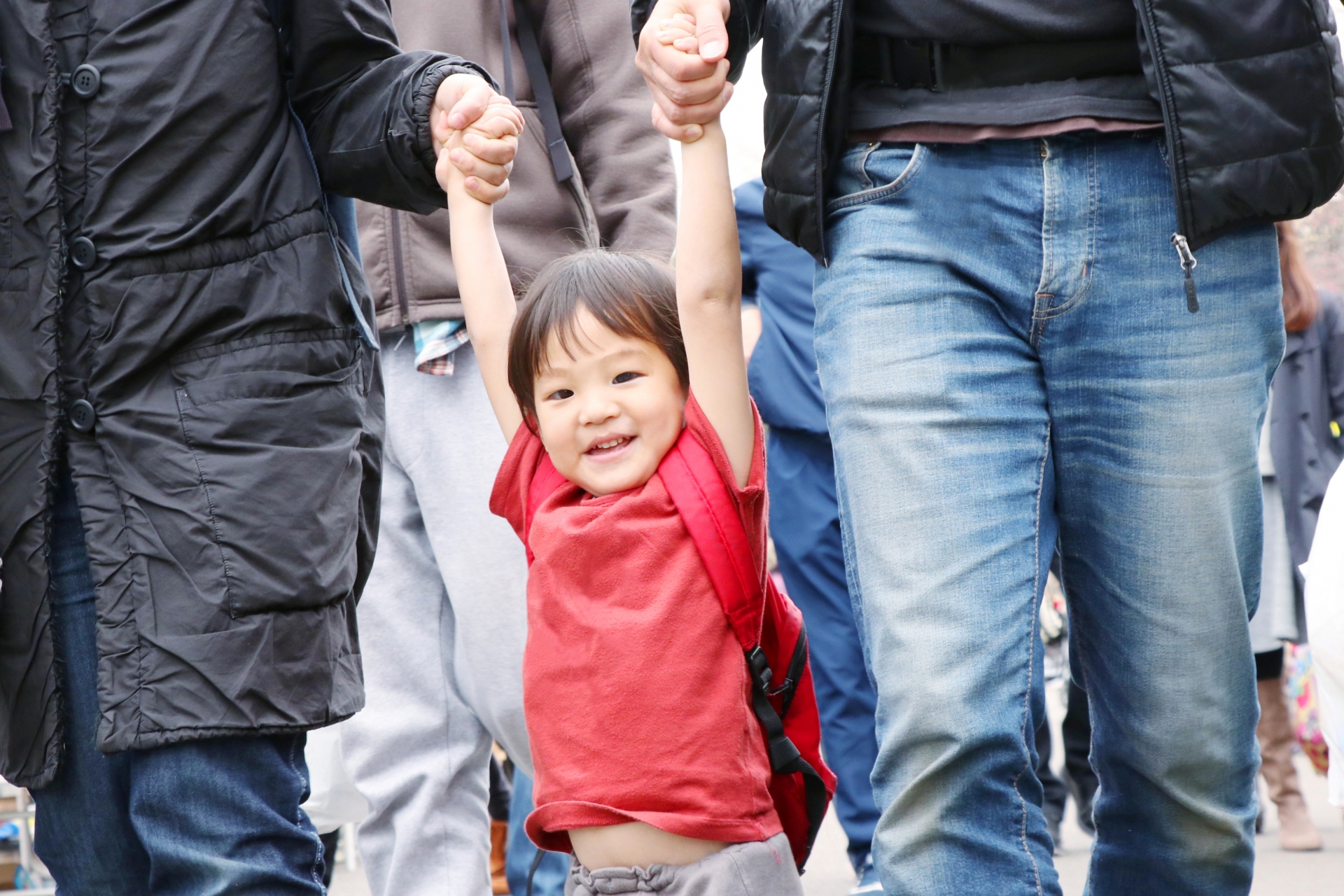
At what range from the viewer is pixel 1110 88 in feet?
6.98

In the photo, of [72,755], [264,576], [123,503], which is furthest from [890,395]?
[72,755]

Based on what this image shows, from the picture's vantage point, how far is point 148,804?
2137mm

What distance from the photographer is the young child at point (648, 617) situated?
2.36 m

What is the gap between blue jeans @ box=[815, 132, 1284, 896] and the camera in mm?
2090

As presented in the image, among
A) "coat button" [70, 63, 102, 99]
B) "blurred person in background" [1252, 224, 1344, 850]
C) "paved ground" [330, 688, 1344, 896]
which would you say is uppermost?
"coat button" [70, 63, 102, 99]

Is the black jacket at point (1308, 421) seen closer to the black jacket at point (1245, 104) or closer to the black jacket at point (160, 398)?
the black jacket at point (1245, 104)

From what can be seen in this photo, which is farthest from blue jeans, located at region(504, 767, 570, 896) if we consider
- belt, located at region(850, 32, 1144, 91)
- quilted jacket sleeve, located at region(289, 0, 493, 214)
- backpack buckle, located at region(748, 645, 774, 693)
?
belt, located at region(850, 32, 1144, 91)

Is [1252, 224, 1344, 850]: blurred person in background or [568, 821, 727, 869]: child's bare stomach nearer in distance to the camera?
[568, 821, 727, 869]: child's bare stomach

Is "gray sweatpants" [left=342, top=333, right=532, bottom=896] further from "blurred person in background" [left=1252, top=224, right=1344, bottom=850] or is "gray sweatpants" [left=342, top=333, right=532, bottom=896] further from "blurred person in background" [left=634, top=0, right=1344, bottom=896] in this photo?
"blurred person in background" [left=1252, top=224, right=1344, bottom=850]

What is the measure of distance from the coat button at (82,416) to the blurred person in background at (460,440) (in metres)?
1.20

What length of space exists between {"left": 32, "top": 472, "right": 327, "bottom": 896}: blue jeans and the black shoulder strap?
5.06 feet

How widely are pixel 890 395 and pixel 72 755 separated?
3.99 feet

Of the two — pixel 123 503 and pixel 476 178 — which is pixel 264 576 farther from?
pixel 476 178

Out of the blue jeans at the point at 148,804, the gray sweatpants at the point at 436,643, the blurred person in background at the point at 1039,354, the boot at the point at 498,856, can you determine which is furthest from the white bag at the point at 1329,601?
the boot at the point at 498,856
